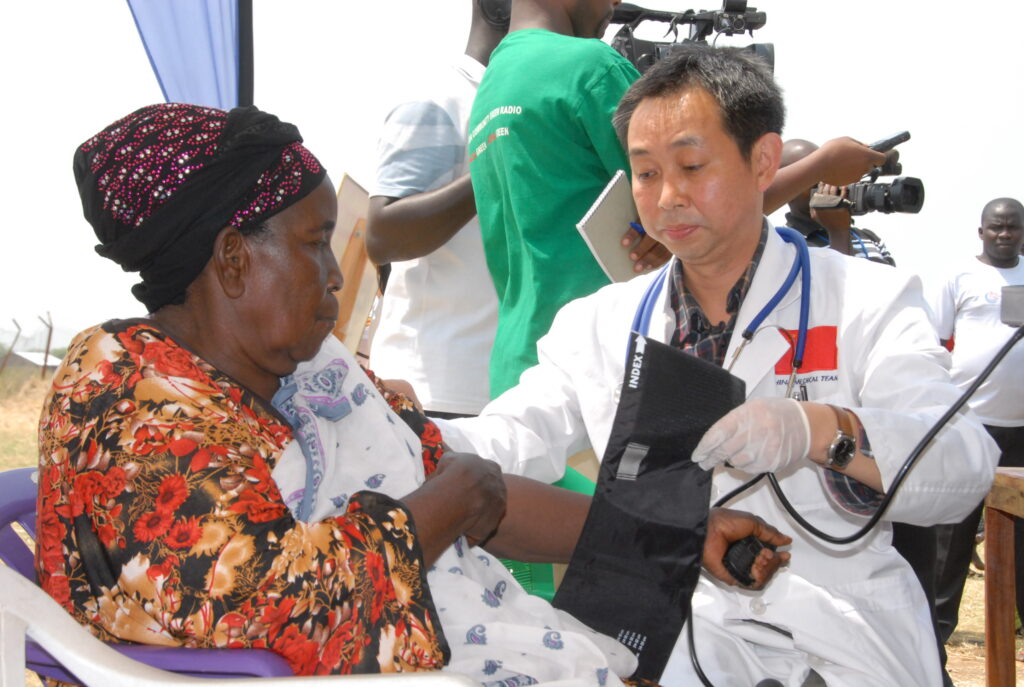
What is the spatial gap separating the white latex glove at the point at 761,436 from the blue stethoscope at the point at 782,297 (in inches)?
10.0

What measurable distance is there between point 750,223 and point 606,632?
0.91 meters

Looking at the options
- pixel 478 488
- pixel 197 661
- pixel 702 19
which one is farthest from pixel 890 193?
pixel 197 661

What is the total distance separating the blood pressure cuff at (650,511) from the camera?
64.8 inches

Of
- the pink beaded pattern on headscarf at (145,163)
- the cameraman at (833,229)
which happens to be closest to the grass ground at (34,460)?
the cameraman at (833,229)

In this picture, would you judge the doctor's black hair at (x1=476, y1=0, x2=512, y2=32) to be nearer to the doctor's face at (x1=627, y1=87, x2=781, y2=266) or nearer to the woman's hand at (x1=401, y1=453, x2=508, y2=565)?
the doctor's face at (x1=627, y1=87, x2=781, y2=266)

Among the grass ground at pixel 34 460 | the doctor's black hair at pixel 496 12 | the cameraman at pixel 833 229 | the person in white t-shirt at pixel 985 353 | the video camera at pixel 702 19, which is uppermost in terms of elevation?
the video camera at pixel 702 19

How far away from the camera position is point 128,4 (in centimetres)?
302

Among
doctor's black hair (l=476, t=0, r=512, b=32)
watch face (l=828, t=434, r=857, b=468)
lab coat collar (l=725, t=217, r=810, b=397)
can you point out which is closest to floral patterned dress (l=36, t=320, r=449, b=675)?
watch face (l=828, t=434, r=857, b=468)

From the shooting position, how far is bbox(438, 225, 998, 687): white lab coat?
1.71 metres

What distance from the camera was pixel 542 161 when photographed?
8.11ft

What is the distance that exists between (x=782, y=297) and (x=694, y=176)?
0.31 m

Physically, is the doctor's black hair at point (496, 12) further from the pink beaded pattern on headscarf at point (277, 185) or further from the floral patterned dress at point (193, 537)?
the floral patterned dress at point (193, 537)

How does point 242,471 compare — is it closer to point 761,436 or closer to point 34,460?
point 761,436

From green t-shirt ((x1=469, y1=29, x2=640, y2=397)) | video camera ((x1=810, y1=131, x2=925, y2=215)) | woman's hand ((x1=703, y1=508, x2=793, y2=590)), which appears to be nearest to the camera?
woman's hand ((x1=703, y1=508, x2=793, y2=590))
